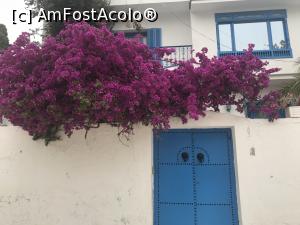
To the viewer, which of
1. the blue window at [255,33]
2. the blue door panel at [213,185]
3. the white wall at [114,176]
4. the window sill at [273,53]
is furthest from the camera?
the blue window at [255,33]

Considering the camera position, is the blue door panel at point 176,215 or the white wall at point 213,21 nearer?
the blue door panel at point 176,215

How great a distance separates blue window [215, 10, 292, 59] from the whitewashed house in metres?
6.37

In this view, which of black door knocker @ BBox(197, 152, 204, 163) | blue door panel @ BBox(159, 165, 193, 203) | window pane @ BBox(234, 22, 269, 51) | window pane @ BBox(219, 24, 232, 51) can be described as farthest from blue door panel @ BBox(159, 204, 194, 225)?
window pane @ BBox(234, 22, 269, 51)

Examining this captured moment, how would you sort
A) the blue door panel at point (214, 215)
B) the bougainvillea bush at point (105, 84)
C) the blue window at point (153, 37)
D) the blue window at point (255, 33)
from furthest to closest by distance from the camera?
the blue window at point (153, 37)
the blue window at point (255, 33)
the blue door panel at point (214, 215)
the bougainvillea bush at point (105, 84)

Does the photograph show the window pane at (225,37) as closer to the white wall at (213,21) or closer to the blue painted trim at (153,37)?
the white wall at (213,21)

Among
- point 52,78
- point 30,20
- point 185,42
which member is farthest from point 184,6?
point 52,78

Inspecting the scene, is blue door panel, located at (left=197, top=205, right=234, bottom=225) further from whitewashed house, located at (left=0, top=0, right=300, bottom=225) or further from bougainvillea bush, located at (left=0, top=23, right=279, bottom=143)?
bougainvillea bush, located at (left=0, top=23, right=279, bottom=143)

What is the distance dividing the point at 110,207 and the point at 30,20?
819 cm

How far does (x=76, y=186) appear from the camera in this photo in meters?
7.39

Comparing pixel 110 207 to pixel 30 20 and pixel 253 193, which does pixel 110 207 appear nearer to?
pixel 253 193

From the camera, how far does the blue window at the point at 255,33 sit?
42.5 ft

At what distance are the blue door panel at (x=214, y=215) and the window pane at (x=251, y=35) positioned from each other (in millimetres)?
7546

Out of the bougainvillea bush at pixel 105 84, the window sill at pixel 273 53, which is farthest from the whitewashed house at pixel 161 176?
the window sill at pixel 273 53

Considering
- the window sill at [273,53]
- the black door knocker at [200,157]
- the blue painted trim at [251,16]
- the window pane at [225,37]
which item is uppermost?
the blue painted trim at [251,16]
